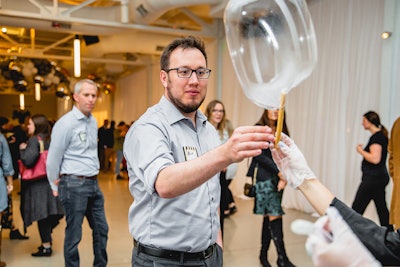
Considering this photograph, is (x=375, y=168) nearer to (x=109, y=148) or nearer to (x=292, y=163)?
(x=292, y=163)

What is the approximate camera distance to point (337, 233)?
0.73m

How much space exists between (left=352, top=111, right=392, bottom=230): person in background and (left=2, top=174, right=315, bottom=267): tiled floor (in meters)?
0.86

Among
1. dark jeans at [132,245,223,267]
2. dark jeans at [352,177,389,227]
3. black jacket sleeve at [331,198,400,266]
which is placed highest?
black jacket sleeve at [331,198,400,266]

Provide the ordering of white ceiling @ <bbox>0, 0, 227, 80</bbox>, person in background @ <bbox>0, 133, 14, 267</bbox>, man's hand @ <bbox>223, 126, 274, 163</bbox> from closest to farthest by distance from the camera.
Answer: man's hand @ <bbox>223, 126, 274, 163</bbox>, person in background @ <bbox>0, 133, 14, 267</bbox>, white ceiling @ <bbox>0, 0, 227, 80</bbox>

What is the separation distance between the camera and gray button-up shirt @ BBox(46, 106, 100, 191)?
2.89 metres

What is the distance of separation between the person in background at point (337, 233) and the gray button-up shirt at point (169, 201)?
338 millimetres

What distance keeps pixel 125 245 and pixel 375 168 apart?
2.71 m

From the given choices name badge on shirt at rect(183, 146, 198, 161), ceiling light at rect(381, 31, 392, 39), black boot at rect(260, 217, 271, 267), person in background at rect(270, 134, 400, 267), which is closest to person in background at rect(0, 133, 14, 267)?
black boot at rect(260, 217, 271, 267)

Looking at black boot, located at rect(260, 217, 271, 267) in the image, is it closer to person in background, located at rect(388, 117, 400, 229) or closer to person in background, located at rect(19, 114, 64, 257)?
person in background, located at rect(388, 117, 400, 229)

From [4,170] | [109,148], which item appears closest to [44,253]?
[4,170]

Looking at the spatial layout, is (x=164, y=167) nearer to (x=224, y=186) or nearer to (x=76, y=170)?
(x=76, y=170)

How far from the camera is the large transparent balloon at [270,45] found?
3.30ft

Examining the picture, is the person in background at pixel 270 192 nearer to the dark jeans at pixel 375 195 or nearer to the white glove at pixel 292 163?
the dark jeans at pixel 375 195

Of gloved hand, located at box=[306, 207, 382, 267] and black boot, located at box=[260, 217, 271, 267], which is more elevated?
gloved hand, located at box=[306, 207, 382, 267]
